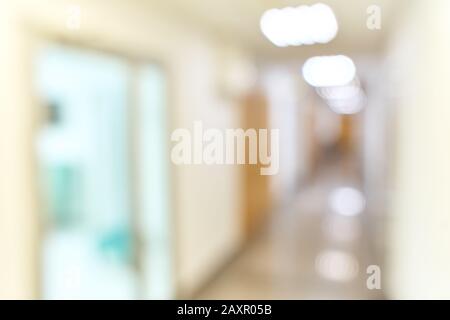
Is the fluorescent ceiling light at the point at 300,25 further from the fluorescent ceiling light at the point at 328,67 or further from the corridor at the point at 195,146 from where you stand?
the fluorescent ceiling light at the point at 328,67

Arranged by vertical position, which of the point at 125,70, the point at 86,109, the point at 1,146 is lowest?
the point at 1,146

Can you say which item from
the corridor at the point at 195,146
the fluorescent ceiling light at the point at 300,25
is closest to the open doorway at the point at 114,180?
the corridor at the point at 195,146

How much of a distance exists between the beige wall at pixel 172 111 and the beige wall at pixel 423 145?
0.72 metres

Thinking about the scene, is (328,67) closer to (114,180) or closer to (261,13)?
(261,13)

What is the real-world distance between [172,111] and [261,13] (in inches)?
26.3

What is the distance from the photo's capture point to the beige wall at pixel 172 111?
1177 mm

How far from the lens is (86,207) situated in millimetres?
2449

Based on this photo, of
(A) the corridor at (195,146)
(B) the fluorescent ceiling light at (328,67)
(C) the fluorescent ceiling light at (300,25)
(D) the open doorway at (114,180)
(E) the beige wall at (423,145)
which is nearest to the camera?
(E) the beige wall at (423,145)

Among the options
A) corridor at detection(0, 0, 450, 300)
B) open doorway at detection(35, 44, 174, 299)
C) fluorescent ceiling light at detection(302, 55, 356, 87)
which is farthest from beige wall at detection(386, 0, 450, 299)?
open doorway at detection(35, 44, 174, 299)

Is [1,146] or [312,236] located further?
[312,236]
